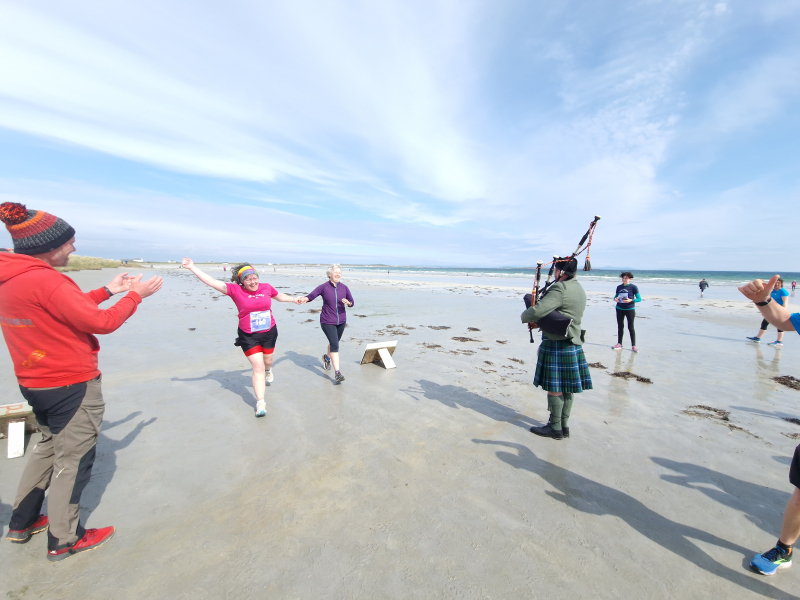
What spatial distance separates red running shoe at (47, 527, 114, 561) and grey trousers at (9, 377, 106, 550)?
33 millimetres

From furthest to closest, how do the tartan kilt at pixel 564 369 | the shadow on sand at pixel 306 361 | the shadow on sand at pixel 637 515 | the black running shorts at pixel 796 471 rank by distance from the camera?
1. the shadow on sand at pixel 306 361
2. the tartan kilt at pixel 564 369
3. the shadow on sand at pixel 637 515
4. the black running shorts at pixel 796 471

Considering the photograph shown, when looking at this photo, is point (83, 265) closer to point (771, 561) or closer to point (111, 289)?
point (111, 289)

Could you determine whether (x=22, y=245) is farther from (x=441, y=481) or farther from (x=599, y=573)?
(x=599, y=573)

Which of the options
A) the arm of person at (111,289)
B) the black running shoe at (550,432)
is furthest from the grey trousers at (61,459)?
the black running shoe at (550,432)

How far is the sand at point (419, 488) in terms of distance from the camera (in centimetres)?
244

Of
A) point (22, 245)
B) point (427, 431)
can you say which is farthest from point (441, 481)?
point (22, 245)

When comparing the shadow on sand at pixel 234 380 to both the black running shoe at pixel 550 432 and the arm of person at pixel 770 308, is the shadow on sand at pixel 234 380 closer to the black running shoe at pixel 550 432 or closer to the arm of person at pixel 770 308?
the black running shoe at pixel 550 432

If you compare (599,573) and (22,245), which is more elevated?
(22,245)

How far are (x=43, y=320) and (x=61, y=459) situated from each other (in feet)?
3.33

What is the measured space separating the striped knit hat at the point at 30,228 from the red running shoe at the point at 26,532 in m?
2.10

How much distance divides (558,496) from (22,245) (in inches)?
192

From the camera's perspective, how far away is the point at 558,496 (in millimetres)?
3344

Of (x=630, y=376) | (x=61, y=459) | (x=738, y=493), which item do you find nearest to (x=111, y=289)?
(x=61, y=459)

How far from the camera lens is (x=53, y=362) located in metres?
2.43
